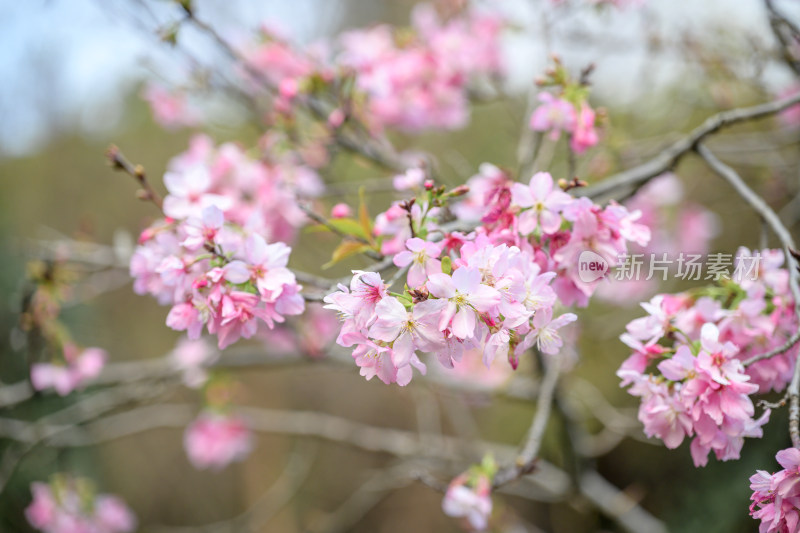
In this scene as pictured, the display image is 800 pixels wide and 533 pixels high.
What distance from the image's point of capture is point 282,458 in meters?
4.18

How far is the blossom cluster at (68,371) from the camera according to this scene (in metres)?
1.73

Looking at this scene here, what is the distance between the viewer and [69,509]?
6.71ft

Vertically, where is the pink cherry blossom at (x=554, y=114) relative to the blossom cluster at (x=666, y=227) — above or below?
below

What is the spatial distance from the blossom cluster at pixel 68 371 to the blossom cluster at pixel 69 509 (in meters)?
0.50

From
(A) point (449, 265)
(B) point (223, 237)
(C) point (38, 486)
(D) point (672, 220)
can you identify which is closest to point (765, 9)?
(D) point (672, 220)

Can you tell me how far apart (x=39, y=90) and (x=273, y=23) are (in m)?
3.32

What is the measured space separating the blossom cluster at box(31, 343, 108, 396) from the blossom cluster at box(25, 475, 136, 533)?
0.50 metres

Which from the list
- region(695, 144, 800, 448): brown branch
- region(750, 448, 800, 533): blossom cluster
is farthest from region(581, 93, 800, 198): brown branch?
region(750, 448, 800, 533): blossom cluster

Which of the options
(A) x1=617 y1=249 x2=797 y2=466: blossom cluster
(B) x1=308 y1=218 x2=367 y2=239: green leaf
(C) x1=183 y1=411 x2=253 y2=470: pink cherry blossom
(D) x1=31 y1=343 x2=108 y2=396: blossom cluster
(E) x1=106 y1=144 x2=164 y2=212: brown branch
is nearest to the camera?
(A) x1=617 y1=249 x2=797 y2=466: blossom cluster

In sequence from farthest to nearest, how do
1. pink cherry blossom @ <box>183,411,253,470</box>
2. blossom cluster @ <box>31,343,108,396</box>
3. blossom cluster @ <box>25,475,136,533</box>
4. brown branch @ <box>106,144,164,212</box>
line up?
pink cherry blossom @ <box>183,411,253,470</box>
blossom cluster @ <box>25,475,136,533</box>
blossom cluster @ <box>31,343,108,396</box>
brown branch @ <box>106,144,164,212</box>

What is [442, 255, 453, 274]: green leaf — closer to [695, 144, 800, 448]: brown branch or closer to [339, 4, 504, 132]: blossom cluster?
[695, 144, 800, 448]: brown branch

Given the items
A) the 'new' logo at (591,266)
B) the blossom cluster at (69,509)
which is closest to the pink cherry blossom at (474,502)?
the 'new' logo at (591,266)

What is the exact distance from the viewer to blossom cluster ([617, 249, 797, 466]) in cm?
80

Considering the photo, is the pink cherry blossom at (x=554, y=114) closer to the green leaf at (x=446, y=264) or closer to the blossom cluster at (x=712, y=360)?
the blossom cluster at (x=712, y=360)
